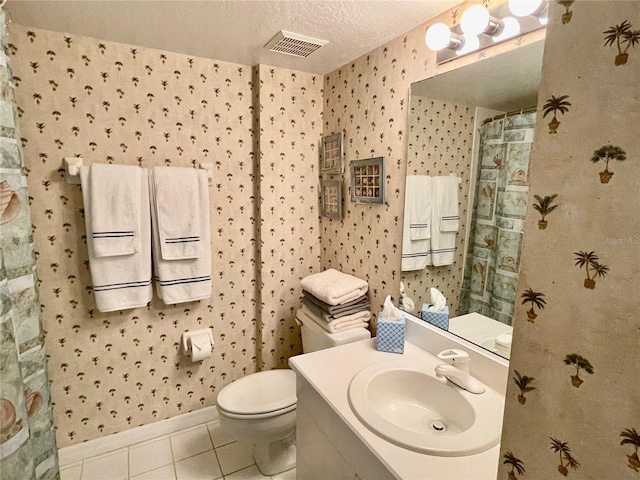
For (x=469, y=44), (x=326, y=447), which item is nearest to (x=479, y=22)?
(x=469, y=44)

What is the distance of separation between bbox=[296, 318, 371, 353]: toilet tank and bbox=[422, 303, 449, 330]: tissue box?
1.16 ft

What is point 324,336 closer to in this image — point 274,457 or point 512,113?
point 274,457

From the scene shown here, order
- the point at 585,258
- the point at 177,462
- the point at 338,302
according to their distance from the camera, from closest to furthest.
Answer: the point at 585,258 → the point at 338,302 → the point at 177,462

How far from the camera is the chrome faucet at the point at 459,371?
3.69 feet

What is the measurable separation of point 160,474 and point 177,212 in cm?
137

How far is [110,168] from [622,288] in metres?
1.83

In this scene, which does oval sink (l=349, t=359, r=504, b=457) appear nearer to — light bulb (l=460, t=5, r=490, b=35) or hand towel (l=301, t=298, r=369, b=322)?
hand towel (l=301, t=298, r=369, b=322)

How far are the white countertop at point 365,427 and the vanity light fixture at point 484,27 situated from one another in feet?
4.02

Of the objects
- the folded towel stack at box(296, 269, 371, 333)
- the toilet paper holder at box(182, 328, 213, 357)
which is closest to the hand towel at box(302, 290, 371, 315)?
the folded towel stack at box(296, 269, 371, 333)

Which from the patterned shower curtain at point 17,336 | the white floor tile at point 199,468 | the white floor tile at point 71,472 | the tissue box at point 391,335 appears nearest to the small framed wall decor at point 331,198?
the tissue box at point 391,335

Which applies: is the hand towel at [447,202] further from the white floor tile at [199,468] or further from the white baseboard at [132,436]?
the white baseboard at [132,436]

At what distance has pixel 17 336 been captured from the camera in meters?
1.09

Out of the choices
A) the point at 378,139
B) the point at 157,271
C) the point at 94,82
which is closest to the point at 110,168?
the point at 94,82

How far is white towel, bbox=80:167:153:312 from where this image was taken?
5.08 ft
